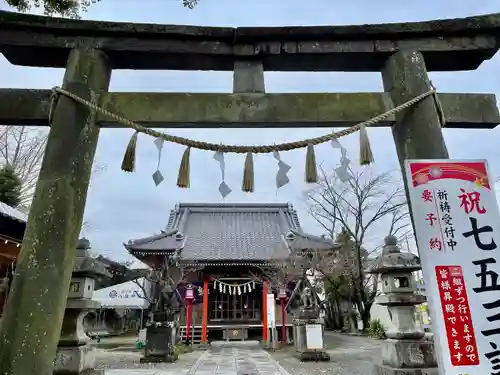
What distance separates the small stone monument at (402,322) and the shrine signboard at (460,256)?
10.2ft

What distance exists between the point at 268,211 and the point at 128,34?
72.8 ft

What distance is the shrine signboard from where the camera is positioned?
105 inches

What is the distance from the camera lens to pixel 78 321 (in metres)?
5.53

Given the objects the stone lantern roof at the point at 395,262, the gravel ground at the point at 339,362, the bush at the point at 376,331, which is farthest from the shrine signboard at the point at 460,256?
the bush at the point at 376,331

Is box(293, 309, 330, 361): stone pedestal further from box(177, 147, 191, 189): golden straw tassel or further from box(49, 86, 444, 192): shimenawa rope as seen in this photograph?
box(177, 147, 191, 189): golden straw tassel

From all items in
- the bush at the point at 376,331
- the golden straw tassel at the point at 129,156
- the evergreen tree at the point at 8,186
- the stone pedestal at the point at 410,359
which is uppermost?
the evergreen tree at the point at 8,186

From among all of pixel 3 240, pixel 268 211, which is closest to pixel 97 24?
pixel 3 240

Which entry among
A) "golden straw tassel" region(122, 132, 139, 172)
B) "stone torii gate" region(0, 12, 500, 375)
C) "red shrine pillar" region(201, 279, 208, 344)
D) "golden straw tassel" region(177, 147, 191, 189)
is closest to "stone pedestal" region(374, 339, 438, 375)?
"stone torii gate" region(0, 12, 500, 375)

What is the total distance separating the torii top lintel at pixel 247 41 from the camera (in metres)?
3.60

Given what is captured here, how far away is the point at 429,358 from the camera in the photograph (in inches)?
226

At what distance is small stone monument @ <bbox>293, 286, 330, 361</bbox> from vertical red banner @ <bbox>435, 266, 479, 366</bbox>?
939cm

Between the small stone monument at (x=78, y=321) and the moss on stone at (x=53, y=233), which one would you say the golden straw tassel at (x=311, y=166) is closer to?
the moss on stone at (x=53, y=233)

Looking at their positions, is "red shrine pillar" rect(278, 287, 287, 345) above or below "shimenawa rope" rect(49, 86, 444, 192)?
below

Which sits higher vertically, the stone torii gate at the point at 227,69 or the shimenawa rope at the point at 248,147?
the stone torii gate at the point at 227,69
